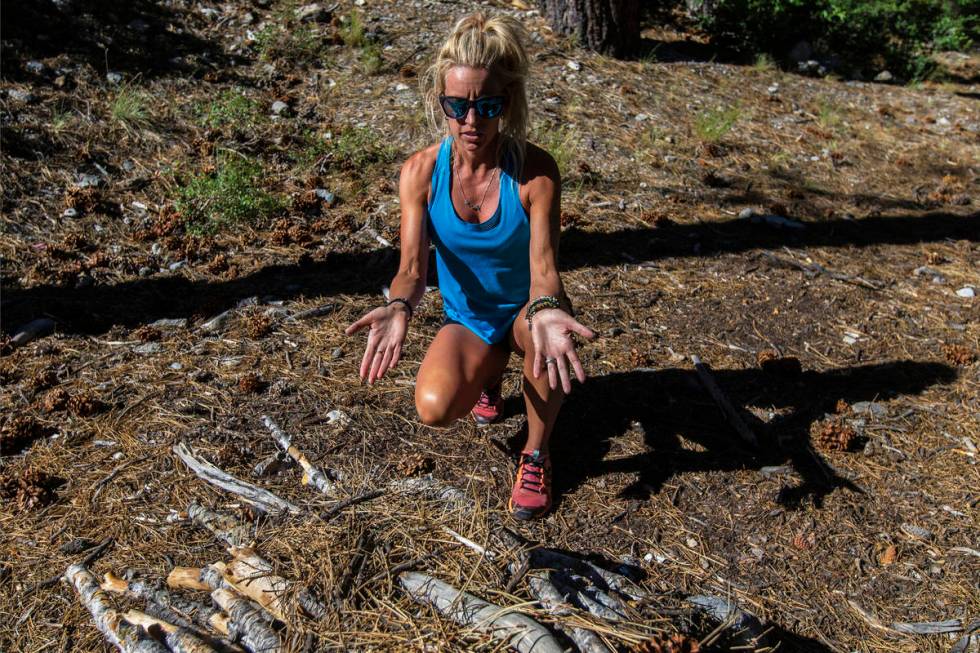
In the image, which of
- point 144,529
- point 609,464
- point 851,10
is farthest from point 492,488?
point 851,10

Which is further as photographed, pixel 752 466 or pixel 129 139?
pixel 129 139

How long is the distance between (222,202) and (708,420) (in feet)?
10.6

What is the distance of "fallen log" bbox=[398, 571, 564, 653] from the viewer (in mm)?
2070

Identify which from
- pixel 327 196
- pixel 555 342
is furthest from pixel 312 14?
pixel 555 342

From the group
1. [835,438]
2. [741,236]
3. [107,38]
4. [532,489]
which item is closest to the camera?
[532,489]

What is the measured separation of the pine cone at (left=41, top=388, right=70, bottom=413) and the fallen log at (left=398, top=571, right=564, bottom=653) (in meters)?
1.94

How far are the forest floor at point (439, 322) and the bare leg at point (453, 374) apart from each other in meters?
0.32

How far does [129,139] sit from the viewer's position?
5.50m

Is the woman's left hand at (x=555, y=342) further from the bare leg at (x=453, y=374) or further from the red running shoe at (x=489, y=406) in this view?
the red running shoe at (x=489, y=406)

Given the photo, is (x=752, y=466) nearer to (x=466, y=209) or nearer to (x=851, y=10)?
(x=466, y=209)

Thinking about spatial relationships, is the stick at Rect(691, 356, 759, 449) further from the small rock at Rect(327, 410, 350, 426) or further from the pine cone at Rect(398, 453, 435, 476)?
the small rock at Rect(327, 410, 350, 426)

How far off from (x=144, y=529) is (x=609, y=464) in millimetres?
1776

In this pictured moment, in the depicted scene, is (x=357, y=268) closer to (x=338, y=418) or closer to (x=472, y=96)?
(x=338, y=418)

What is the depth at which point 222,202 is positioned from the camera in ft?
16.1
